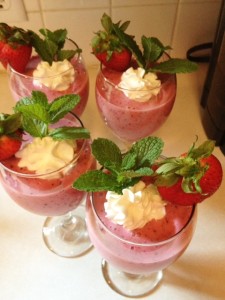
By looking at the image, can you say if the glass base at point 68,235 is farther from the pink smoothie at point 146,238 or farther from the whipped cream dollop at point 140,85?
the whipped cream dollop at point 140,85

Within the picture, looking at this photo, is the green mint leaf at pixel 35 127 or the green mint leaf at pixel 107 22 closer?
the green mint leaf at pixel 35 127

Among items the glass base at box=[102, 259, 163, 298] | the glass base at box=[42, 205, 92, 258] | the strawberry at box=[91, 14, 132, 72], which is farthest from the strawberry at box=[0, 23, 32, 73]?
the glass base at box=[102, 259, 163, 298]

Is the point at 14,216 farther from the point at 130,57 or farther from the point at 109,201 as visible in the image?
the point at 130,57

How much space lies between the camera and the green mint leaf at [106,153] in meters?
0.49

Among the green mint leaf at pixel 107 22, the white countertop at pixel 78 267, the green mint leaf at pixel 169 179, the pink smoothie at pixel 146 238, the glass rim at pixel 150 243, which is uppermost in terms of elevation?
the green mint leaf at pixel 107 22

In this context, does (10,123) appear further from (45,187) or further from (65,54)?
(65,54)

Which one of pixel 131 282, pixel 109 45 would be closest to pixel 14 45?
pixel 109 45

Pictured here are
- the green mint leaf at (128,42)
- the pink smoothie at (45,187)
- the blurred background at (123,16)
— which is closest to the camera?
the pink smoothie at (45,187)

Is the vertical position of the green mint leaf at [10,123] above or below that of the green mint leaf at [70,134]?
above

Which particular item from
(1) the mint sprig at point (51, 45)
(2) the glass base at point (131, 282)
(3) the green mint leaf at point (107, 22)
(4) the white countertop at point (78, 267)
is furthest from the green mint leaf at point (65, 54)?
(2) the glass base at point (131, 282)

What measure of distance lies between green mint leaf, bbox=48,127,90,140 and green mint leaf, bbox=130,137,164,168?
0.27ft

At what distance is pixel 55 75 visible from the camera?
0.70 meters

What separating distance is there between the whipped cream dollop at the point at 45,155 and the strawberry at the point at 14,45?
236 millimetres

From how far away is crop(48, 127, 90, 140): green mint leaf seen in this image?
520 millimetres
